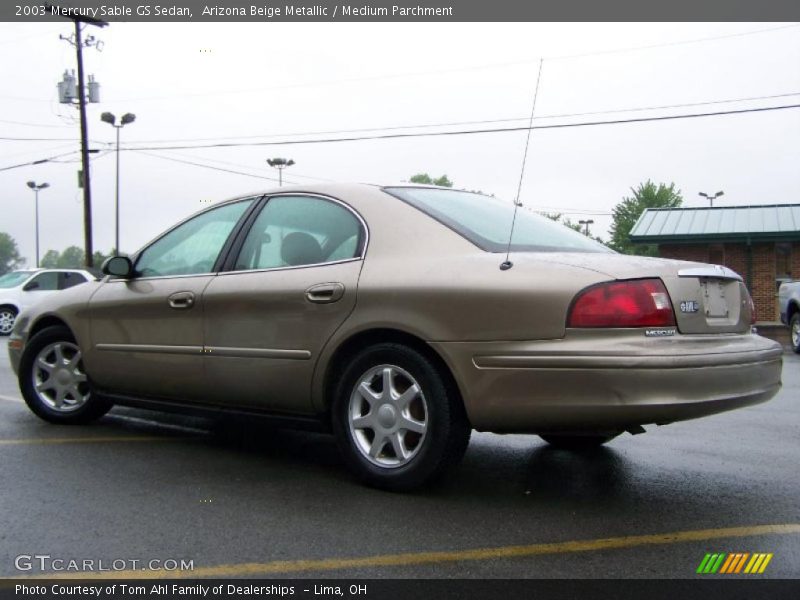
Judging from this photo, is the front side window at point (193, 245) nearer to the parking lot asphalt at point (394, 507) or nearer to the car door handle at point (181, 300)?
the car door handle at point (181, 300)

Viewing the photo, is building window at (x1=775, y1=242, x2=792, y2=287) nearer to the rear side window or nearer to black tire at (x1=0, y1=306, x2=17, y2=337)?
the rear side window

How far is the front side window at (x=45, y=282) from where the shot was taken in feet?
65.8

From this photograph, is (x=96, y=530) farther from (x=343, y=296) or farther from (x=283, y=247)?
(x=283, y=247)

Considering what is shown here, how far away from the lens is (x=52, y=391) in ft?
18.8

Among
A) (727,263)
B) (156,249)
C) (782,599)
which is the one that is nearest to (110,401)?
(156,249)

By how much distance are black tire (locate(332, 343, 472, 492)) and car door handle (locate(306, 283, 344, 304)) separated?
0.31 metres

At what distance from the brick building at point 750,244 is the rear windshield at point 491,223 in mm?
19637

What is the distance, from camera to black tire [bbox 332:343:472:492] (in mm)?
3697

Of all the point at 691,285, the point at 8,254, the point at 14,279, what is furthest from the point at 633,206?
the point at 8,254

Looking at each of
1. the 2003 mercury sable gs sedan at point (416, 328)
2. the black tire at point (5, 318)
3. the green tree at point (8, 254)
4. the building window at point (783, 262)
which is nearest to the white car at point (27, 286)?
the black tire at point (5, 318)

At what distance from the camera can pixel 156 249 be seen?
5301 millimetres

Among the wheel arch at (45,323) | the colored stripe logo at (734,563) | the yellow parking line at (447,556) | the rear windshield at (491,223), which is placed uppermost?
the rear windshield at (491,223)

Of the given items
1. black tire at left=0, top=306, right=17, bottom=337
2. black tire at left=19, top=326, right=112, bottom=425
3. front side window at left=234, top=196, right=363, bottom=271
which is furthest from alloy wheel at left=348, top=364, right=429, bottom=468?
black tire at left=0, top=306, right=17, bottom=337

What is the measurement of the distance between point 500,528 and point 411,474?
528 millimetres
